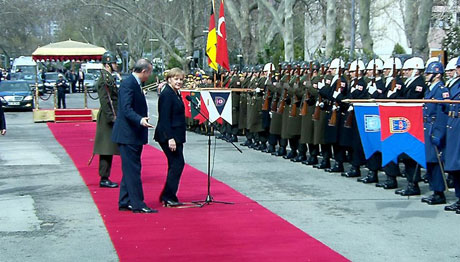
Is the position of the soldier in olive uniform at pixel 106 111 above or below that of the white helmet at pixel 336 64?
below

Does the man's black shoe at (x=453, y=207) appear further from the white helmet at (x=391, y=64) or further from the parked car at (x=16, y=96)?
the parked car at (x=16, y=96)

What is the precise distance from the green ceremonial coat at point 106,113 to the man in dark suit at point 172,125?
5.46 feet

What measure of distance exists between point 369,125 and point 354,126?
8.40 ft

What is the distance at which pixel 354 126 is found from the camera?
13820 mm

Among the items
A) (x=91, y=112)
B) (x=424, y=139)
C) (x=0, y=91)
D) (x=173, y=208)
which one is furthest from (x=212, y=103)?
(x=0, y=91)

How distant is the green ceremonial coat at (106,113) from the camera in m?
12.1

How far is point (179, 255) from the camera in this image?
8023 millimetres

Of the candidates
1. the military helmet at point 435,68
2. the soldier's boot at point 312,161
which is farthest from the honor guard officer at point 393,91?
the soldier's boot at point 312,161

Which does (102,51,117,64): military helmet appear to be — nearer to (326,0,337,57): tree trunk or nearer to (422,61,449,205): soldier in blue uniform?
(422,61,449,205): soldier in blue uniform

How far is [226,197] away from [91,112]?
19.0 m

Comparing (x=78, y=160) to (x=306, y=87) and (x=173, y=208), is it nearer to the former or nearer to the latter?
(x=306, y=87)

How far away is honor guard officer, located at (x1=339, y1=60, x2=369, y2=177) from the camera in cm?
1366

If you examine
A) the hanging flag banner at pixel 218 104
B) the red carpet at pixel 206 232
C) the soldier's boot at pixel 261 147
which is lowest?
the red carpet at pixel 206 232

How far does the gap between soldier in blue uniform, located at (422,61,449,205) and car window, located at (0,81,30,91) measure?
1171 inches
